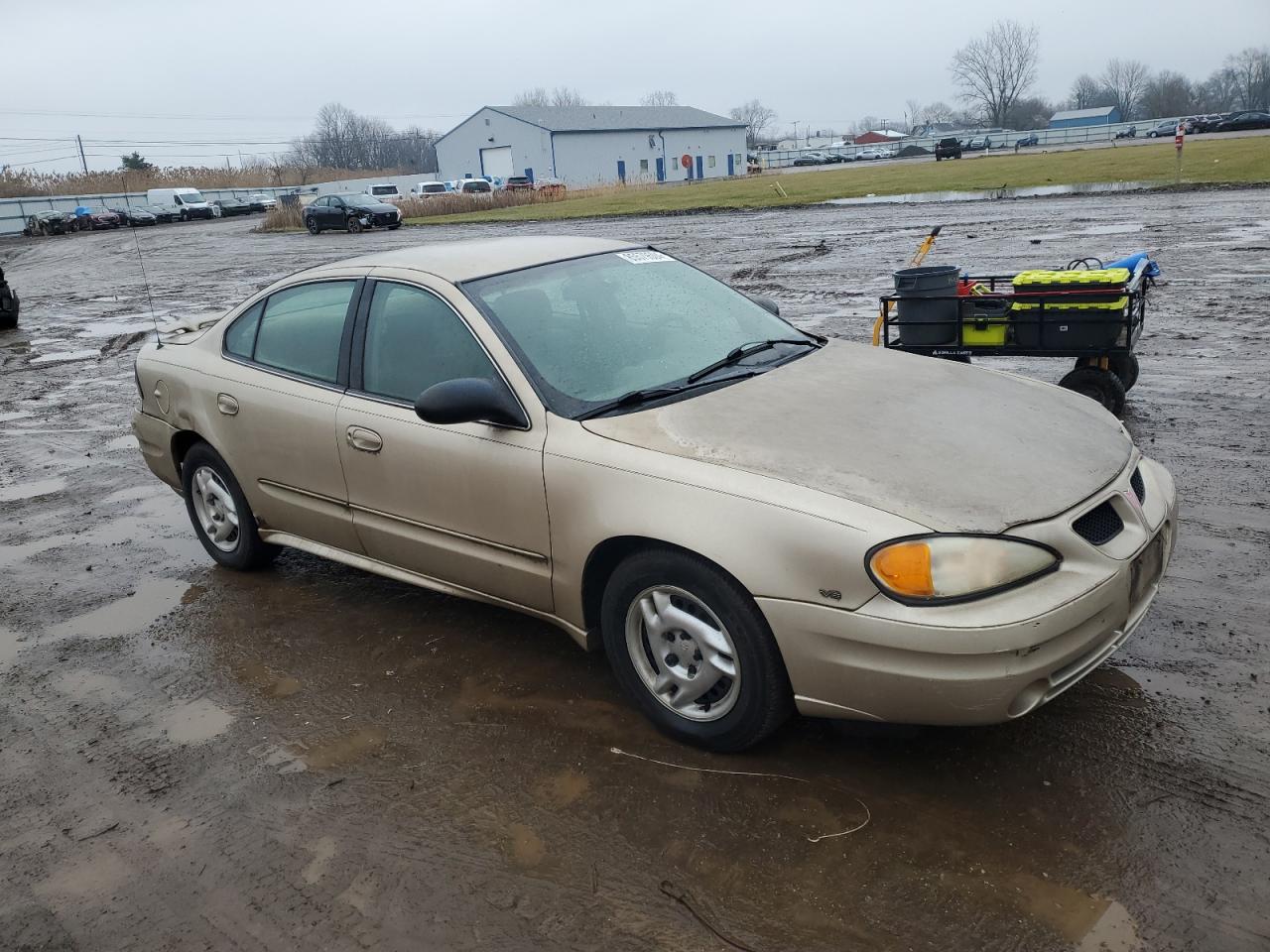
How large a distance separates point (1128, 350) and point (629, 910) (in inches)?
227

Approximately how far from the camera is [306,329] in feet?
16.2

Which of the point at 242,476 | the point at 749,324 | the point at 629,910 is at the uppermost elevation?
the point at 749,324

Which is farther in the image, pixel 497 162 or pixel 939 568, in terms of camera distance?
pixel 497 162

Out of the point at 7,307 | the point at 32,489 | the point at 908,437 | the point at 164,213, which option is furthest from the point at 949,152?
the point at 908,437

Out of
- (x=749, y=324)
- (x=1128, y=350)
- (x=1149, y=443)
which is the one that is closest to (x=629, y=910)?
(x=749, y=324)

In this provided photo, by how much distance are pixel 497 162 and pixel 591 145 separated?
7.73m

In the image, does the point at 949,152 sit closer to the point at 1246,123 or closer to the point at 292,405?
the point at 1246,123

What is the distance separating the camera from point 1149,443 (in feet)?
21.9

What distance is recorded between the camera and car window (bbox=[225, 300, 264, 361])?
17.2 feet

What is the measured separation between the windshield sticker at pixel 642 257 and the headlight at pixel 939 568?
7.66ft

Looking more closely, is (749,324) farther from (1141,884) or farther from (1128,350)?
(1128,350)

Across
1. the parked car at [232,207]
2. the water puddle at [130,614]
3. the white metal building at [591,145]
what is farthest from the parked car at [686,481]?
the white metal building at [591,145]

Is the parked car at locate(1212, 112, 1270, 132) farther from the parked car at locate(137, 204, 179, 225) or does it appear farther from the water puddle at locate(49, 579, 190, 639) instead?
the water puddle at locate(49, 579, 190, 639)

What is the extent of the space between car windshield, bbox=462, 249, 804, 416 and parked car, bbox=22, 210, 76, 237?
63.3 m
